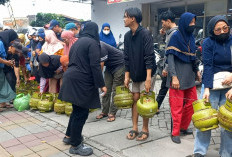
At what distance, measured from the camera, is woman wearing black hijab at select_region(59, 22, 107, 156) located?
346 centimetres

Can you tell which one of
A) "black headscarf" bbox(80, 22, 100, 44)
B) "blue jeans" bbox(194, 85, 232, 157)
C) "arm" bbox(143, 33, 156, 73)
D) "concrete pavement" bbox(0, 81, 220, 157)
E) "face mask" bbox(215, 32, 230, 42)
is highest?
"black headscarf" bbox(80, 22, 100, 44)

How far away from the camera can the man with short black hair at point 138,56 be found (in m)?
3.78

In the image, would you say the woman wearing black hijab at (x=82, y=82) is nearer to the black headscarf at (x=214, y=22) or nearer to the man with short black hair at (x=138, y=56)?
the man with short black hair at (x=138, y=56)

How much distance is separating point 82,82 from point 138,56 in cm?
97

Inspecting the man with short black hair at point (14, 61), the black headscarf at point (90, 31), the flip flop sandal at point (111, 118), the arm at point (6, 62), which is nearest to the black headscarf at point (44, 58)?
the arm at point (6, 62)

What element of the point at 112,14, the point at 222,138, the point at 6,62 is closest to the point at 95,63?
the point at 222,138

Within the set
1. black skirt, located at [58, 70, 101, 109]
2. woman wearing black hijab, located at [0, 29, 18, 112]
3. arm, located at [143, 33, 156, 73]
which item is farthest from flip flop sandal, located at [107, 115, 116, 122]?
woman wearing black hijab, located at [0, 29, 18, 112]

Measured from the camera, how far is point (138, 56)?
3852 mm

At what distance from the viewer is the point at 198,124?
2922 mm

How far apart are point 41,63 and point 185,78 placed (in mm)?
3084

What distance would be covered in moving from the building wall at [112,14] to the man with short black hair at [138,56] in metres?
11.1

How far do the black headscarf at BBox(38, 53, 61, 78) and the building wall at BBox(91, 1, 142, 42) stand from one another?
1012cm

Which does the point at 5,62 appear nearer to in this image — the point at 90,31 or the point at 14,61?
the point at 14,61

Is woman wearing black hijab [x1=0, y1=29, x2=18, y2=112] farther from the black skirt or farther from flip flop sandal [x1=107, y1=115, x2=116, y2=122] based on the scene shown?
the black skirt
